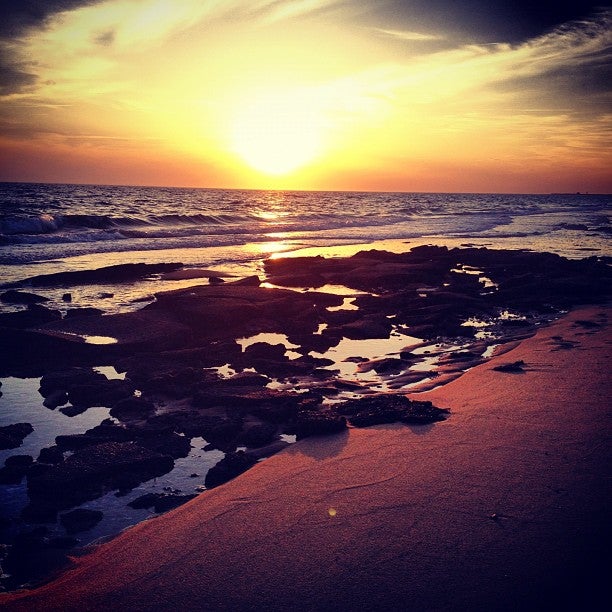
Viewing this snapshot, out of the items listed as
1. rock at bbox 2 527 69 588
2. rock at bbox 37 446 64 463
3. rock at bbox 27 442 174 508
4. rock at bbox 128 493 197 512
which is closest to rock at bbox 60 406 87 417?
rock at bbox 37 446 64 463

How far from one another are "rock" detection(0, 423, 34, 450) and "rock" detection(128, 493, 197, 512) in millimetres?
2047

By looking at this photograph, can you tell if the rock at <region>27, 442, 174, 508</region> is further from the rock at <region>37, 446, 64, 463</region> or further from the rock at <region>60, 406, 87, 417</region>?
the rock at <region>60, 406, 87, 417</region>

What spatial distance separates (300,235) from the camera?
131 feet

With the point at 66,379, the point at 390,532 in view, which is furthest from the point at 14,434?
the point at 390,532

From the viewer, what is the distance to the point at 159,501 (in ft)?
17.3

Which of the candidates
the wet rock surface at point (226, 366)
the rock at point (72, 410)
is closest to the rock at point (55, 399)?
the wet rock surface at point (226, 366)

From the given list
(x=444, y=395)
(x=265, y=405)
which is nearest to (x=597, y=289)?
(x=444, y=395)

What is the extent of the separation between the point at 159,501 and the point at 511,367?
580 cm

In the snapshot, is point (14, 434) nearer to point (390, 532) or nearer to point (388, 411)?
point (388, 411)

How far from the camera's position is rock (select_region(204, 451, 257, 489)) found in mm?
5641

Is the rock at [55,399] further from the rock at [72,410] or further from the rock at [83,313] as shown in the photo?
the rock at [83,313]

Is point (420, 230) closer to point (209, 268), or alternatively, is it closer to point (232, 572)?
point (209, 268)

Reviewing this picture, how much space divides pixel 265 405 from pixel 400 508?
3.04m

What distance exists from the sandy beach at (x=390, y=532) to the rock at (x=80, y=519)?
53 cm
